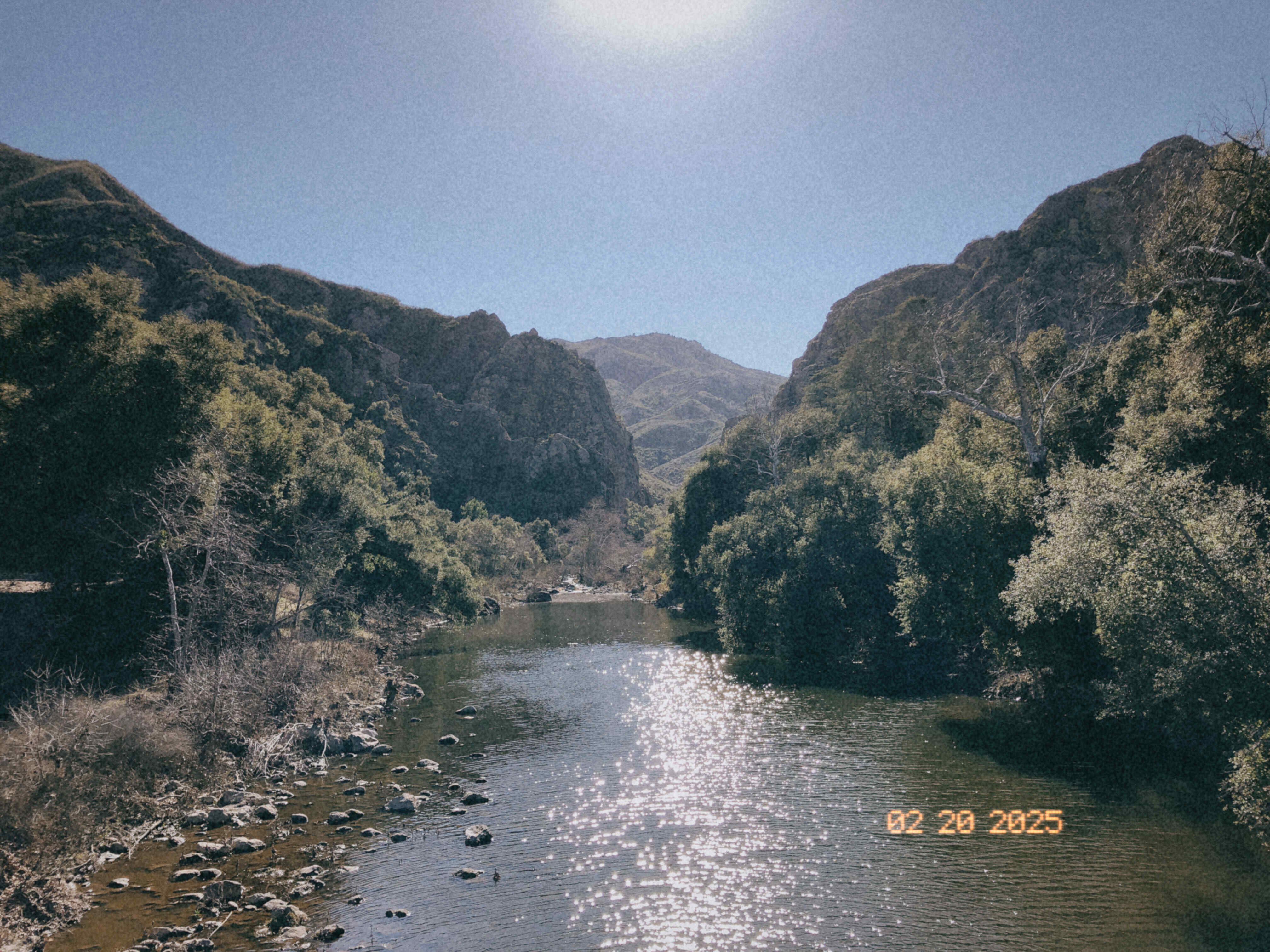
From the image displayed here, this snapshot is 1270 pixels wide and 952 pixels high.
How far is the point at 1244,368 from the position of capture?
75.3ft

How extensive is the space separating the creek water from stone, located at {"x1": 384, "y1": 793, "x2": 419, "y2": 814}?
1.39 ft

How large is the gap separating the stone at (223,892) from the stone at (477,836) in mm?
6167

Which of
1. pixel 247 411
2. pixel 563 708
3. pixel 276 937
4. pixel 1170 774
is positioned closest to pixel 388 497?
pixel 247 411

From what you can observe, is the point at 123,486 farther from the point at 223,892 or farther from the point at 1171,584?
the point at 1171,584

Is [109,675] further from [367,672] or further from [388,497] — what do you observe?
[388,497]

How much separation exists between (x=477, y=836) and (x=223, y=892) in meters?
6.84

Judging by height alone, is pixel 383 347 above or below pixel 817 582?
above

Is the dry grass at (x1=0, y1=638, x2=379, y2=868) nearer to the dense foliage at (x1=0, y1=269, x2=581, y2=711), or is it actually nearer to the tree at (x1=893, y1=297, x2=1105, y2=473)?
the dense foliage at (x1=0, y1=269, x2=581, y2=711)

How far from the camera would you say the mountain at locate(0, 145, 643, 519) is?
9688cm

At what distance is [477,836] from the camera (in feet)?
66.5

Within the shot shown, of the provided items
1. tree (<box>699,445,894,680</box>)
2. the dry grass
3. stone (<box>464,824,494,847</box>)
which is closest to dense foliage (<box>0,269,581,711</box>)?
the dry grass

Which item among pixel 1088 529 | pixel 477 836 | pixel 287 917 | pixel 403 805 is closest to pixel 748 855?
pixel 477 836

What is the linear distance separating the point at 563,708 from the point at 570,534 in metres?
115

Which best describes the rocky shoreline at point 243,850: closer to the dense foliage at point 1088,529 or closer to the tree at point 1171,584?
the tree at point 1171,584
